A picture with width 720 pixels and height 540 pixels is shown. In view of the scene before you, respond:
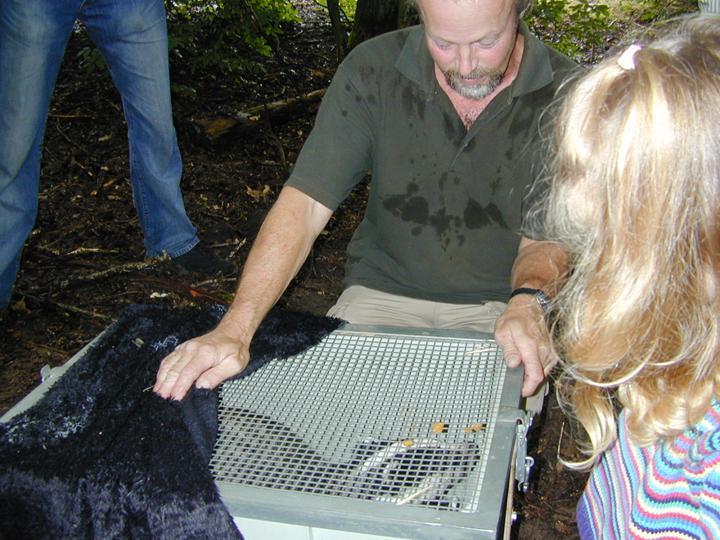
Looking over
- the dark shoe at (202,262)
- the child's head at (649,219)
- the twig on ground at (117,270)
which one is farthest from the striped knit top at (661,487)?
the twig on ground at (117,270)

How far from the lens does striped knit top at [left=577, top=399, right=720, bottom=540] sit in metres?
1.06

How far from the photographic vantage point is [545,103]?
1988 millimetres

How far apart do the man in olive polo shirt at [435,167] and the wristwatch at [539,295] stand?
0.13m

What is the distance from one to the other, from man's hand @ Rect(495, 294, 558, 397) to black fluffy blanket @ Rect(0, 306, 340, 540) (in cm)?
55

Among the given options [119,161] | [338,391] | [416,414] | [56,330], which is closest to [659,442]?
[416,414]

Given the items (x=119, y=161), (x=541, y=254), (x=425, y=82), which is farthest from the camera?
(x=119, y=161)

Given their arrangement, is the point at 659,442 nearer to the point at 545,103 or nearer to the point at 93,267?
the point at 545,103

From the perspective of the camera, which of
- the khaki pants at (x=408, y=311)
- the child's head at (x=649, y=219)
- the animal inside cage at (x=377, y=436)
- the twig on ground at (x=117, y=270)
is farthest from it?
the twig on ground at (x=117, y=270)

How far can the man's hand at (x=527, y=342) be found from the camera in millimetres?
1492

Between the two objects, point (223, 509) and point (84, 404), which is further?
point (84, 404)

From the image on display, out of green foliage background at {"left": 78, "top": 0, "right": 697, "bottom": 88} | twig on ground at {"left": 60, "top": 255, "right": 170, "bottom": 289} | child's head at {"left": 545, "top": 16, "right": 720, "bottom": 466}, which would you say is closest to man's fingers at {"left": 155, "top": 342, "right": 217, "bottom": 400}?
child's head at {"left": 545, "top": 16, "right": 720, "bottom": 466}

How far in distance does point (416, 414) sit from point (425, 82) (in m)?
1.01

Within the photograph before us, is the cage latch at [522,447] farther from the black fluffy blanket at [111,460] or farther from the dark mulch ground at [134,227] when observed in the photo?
the dark mulch ground at [134,227]

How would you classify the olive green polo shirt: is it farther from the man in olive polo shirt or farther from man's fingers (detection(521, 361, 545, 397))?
man's fingers (detection(521, 361, 545, 397))
